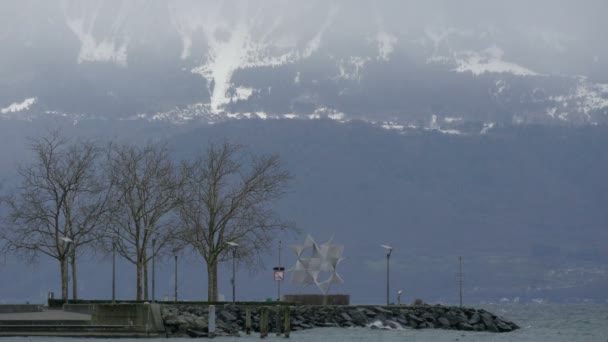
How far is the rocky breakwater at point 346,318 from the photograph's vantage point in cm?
9850

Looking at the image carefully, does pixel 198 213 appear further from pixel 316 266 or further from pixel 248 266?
pixel 316 266

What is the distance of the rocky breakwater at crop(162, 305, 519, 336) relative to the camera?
3878 inches

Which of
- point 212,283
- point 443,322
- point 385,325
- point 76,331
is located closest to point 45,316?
point 76,331

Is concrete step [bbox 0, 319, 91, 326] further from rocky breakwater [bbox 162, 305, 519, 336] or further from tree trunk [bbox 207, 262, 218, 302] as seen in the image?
tree trunk [bbox 207, 262, 218, 302]

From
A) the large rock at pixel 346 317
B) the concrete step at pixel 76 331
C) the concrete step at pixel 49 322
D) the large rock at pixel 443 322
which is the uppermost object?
the concrete step at pixel 49 322

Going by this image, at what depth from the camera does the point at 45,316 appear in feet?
311

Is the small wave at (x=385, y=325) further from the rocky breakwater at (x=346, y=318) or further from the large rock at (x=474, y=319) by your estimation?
the large rock at (x=474, y=319)

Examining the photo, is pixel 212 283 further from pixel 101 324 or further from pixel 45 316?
pixel 101 324

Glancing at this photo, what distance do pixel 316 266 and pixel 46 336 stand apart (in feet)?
156

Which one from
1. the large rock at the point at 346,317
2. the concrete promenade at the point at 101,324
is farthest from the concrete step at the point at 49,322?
the large rock at the point at 346,317

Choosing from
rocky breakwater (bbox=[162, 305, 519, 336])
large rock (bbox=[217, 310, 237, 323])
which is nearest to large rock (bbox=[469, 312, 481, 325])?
rocky breakwater (bbox=[162, 305, 519, 336])

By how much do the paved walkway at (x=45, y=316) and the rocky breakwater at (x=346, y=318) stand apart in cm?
624

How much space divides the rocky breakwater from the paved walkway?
624cm

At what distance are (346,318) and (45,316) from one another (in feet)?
111
